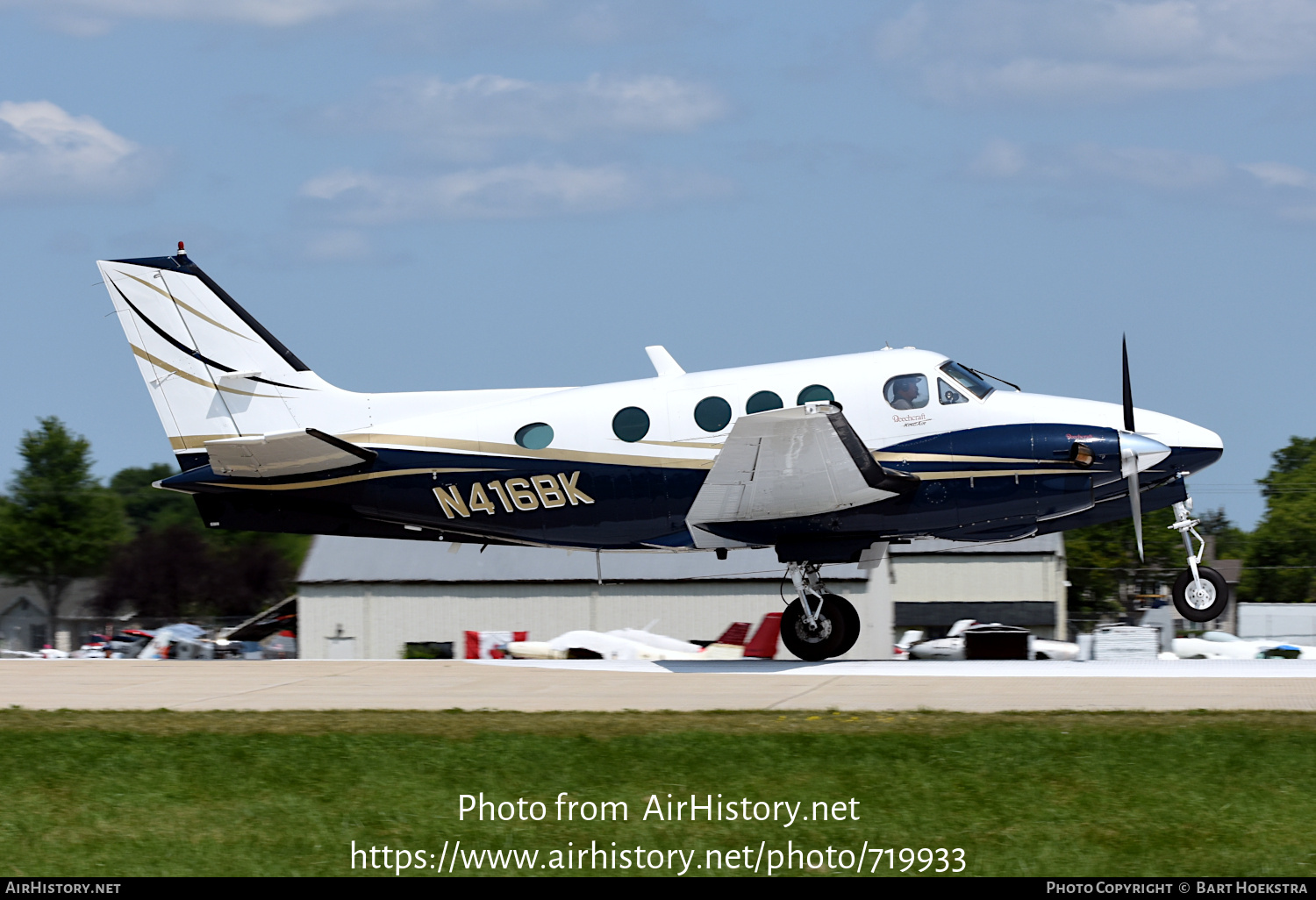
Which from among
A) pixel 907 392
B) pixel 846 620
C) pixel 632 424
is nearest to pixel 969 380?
pixel 907 392

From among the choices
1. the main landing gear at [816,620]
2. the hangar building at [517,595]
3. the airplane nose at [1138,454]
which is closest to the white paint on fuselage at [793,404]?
the airplane nose at [1138,454]

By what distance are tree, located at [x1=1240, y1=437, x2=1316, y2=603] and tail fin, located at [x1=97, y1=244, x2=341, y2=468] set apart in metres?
72.6

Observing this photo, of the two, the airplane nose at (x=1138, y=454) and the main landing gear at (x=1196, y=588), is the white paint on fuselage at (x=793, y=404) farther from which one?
the main landing gear at (x=1196, y=588)

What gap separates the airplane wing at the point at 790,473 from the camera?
17.7 metres

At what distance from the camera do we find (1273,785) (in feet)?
35.9

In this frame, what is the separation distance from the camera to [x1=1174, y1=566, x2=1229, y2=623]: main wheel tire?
1911cm

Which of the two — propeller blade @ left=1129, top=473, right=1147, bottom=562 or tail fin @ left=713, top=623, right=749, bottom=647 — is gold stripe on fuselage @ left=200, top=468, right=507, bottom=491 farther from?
propeller blade @ left=1129, top=473, right=1147, bottom=562

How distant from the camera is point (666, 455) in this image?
1953cm

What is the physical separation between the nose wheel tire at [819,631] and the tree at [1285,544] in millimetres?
69046

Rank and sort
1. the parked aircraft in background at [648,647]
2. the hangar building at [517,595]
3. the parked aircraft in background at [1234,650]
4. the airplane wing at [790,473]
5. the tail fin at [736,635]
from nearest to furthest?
the airplane wing at [790,473]
the parked aircraft in background at [648,647]
the parked aircraft in background at [1234,650]
the tail fin at [736,635]
the hangar building at [517,595]

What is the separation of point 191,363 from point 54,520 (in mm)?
41466

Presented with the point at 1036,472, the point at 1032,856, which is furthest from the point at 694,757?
the point at 1036,472

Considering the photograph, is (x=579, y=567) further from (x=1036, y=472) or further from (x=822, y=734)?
(x=822, y=734)

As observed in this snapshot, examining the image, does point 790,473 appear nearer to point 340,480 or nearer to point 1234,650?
point 340,480
